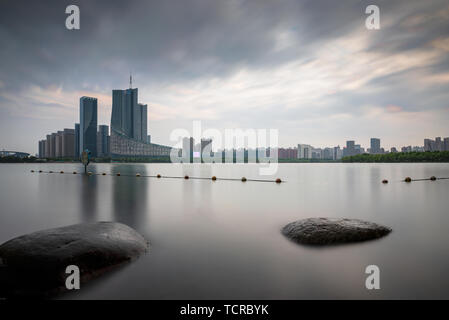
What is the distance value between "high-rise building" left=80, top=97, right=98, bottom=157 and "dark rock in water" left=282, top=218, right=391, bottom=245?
201 m

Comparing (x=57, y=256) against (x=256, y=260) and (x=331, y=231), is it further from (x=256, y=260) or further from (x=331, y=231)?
(x=331, y=231)

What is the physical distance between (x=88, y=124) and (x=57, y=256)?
21373 cm

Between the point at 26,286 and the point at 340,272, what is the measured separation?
4776mm

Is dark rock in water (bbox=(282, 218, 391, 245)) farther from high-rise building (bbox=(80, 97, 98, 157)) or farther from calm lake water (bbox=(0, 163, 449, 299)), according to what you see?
high-rise building (bbox=(80, 97, 98, 157))

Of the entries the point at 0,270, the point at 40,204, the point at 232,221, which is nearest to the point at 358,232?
the point at 232,221

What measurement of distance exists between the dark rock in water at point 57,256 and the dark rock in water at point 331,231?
3696 millimetres

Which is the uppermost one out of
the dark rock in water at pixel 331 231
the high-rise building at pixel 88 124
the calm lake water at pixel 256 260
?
the high-rise building at pixel 88 124

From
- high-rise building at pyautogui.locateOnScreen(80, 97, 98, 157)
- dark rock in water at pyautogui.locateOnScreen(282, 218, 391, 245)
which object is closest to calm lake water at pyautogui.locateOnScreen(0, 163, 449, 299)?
dark rock in water at pyautogui.locateOnScreen(282, 218, 391, 245)

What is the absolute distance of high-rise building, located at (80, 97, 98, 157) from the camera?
18212 centimetres

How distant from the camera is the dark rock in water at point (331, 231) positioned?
18.3ft

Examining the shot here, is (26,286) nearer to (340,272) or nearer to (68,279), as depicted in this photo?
(68,279)

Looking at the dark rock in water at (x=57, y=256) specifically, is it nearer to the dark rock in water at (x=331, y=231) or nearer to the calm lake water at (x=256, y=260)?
the calm lake water at (x=256, y=260)

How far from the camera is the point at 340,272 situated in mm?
4133

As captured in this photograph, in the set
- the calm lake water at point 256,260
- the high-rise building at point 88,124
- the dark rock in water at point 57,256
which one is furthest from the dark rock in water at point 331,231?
the high-rise building at point 88,124
